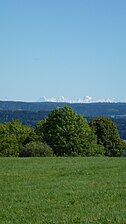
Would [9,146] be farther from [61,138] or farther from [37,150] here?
[37,150]

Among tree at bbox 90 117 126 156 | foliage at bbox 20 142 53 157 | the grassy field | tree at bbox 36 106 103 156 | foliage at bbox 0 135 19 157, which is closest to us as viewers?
the grassy field

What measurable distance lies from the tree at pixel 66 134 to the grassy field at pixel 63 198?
5152cm

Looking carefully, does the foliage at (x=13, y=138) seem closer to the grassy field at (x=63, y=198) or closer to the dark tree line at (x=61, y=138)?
the dark tree line at (x=61, y=138)

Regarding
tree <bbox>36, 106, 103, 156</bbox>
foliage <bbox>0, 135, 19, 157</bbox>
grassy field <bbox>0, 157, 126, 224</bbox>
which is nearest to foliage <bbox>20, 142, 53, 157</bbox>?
tree <bbox>36, 106, 103, 156</bbox>

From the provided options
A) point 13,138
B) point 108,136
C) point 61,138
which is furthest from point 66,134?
point 108,136

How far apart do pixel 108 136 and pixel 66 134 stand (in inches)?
510

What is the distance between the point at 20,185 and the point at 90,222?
378 inches

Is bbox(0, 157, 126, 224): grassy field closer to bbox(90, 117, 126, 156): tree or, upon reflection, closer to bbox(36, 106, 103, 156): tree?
bbox(36, 106, 103, 156): tree

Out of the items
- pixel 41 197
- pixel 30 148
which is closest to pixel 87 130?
pixel 30 148

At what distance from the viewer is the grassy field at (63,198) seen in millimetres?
14023

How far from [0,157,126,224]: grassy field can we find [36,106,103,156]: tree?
51518 mm

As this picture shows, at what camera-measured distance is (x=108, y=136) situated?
90938 millimetres

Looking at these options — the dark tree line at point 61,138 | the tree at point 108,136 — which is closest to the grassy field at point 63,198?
the dark tree line at point 61,138

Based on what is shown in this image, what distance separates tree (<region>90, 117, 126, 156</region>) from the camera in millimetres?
90812
